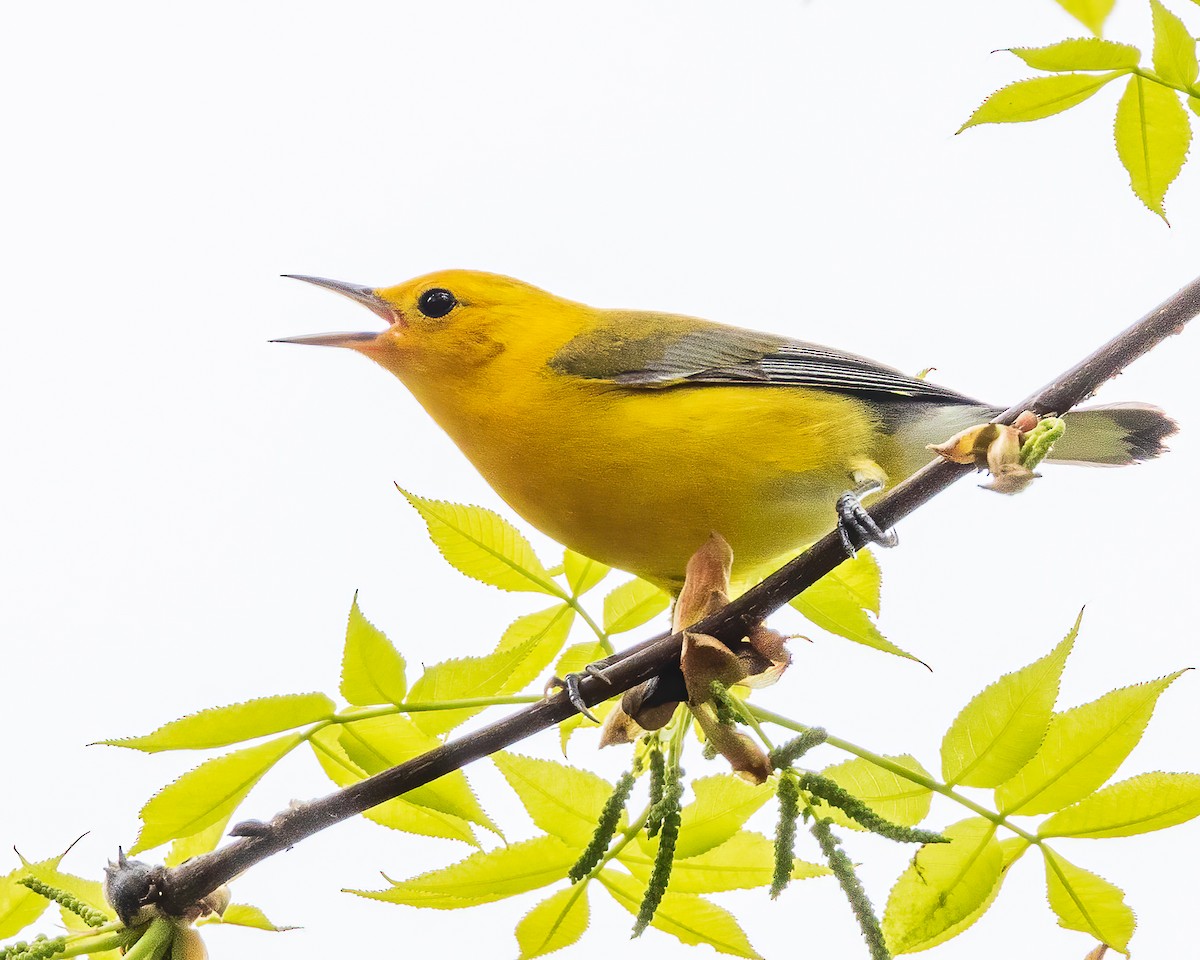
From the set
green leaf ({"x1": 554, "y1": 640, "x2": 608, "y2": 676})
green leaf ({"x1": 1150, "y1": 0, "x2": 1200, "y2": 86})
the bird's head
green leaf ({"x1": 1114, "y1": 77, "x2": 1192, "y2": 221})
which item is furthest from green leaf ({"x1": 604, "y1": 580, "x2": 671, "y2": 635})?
green leaf ({"x1": 1150, "y1": 0, "x2": 1200, "y2": 86})

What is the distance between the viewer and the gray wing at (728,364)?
2.25 metres

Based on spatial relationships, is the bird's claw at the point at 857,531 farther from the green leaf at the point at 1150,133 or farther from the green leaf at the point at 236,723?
the green leaf at the point at 236,723

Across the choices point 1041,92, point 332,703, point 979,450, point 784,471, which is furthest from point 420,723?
point 1041,92

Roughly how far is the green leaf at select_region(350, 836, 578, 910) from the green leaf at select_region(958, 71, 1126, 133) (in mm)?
987

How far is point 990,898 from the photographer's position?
129cm

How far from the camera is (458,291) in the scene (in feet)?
8.07

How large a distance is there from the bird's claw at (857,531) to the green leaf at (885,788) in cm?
24

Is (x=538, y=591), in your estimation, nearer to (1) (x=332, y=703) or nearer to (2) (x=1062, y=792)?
(1) (x=332, y=703)

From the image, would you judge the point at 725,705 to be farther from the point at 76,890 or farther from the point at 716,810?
the point at 76,890

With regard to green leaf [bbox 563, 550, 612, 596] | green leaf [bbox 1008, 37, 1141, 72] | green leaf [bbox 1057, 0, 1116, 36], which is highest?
green leaf [bbox 1057, 0, 1116, 36]

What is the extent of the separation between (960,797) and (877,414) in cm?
108

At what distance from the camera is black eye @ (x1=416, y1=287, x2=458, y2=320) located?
238 cm

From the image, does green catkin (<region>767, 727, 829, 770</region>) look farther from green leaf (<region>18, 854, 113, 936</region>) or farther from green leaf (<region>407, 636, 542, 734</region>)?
green leaf (<region>18, 854, 113, 936</region>)

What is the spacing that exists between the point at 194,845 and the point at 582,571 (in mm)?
660
